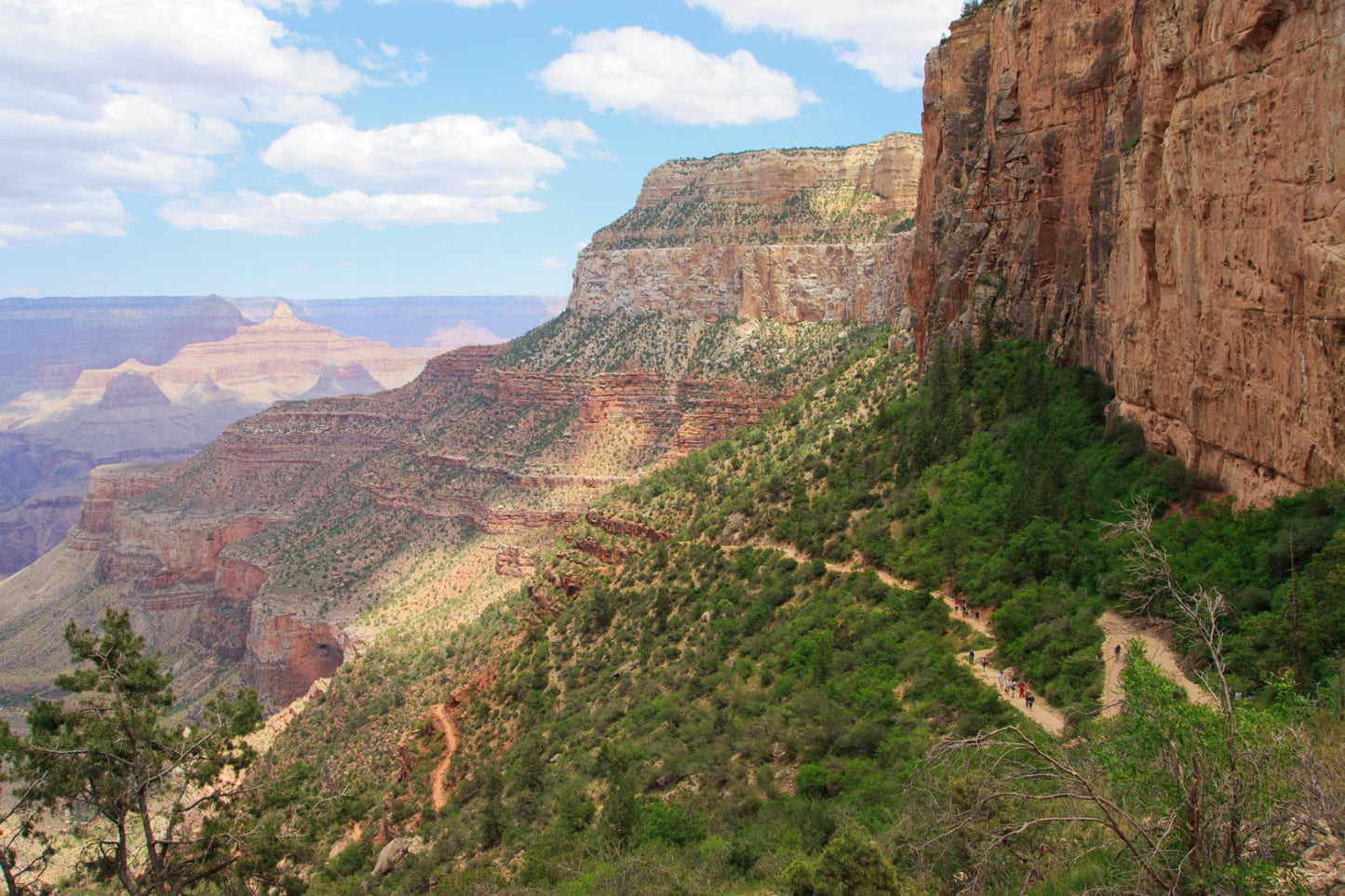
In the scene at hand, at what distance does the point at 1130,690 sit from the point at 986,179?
3342cm

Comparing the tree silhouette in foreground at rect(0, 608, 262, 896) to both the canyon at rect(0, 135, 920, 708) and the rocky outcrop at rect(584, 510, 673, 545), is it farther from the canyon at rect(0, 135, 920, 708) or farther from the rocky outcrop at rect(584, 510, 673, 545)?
the canyon at rect(0, 135, 920, 708)

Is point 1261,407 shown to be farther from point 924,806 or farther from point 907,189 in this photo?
point 907,189

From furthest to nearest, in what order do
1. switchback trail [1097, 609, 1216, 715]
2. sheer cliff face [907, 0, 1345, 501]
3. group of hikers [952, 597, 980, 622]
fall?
group of hikers [952, 597, 980, 622] < switchback trail [1097, 609, 1216, 715] < sheer cliff face [907, 0, 1345, 501]

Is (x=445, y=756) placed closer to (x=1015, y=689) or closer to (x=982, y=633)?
(x=982, y=633)

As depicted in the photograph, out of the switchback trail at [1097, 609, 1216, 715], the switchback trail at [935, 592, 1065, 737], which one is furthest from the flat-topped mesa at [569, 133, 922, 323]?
the switchback trail at [1097, 609, 1216, 715]

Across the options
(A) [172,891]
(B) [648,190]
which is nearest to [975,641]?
(A) [172,891]

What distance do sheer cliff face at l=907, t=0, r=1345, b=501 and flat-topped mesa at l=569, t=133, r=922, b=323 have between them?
41.4 meters

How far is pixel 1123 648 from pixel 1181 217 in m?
10.3

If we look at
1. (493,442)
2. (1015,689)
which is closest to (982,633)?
(1015,689)

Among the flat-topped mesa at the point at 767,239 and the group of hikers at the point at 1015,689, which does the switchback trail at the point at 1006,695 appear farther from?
the flat-topped mesa at the point at 767,239

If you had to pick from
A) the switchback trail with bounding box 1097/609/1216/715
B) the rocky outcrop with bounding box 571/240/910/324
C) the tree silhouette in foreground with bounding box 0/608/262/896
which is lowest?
the tree silhouette in foreground with bounding box 0/608/262/896

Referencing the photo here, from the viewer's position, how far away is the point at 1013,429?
34.0 meters

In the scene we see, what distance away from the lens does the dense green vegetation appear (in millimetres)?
12461

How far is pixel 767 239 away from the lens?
100562 mm
